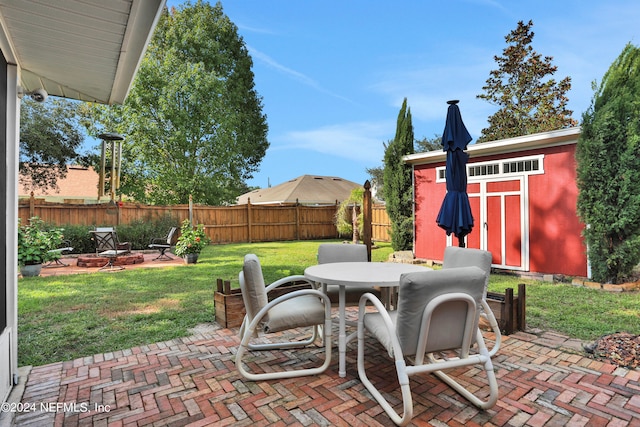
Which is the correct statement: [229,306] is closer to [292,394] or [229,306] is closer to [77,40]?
[292,394]

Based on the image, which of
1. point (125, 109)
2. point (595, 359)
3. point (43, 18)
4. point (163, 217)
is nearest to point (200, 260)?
point (163, 217)

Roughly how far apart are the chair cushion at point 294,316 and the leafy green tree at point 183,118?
14158 mm

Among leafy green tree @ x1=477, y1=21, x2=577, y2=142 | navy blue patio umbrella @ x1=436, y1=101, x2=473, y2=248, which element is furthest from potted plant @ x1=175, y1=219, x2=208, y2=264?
leafy green tree @ x1=477, y1=21, x2=577, y2=142

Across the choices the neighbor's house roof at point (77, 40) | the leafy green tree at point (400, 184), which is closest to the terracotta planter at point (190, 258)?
the leafy green tree at point (400, 184)

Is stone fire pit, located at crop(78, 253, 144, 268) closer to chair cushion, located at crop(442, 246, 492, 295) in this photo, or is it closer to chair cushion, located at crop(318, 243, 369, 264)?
chair cushion, located at crop(318, 243, 369, 264)

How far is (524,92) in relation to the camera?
16.2 meters

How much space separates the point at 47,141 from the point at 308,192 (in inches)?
421

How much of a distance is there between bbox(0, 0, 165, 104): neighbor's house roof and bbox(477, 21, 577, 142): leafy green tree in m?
16.6

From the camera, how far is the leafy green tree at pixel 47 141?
530 inches

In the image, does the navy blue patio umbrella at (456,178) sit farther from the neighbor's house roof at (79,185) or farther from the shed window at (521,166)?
the neighbor's house roof at (79,185)

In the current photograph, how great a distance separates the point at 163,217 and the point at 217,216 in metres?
2.25

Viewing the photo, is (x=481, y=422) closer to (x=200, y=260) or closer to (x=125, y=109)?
(x=200, y=260)

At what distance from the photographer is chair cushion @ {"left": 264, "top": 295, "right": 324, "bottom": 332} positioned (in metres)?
2.47

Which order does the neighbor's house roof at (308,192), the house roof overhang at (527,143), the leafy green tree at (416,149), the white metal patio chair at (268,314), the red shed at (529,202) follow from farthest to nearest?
1. the leafy green tree at (416,149)
2. the neighbor's house roof at (308,192)
3. the red shed at (529,202)
4. the house roof overhang at (527,143)
5. the white metal patio chair at (268,314)
